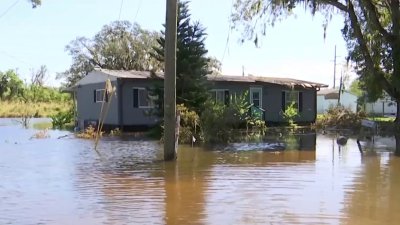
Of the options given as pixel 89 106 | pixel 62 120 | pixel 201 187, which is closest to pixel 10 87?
pixel 62 120

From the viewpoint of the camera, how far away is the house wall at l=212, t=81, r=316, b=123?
36031 millimetres

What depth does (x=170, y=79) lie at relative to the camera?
16359mm

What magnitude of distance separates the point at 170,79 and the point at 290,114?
21444mm

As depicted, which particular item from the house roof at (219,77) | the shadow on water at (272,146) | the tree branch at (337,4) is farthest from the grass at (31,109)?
the shadow on water at (272,146)

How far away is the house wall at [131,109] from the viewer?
31938 millimetres

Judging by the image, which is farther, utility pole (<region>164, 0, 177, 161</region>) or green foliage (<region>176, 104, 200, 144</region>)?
green foliage (<region>176, 104, 200, 144</region>)

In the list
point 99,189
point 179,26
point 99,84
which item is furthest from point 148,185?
point 99,84

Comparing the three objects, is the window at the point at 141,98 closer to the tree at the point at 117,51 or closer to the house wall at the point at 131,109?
the house wall at the point at 131,109

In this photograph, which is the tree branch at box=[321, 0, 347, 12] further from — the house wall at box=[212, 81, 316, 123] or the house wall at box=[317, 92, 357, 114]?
the house wall at box=[317, 92, 357, 114]

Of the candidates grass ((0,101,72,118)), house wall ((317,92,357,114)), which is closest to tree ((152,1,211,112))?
grass ((0,101,72,118))

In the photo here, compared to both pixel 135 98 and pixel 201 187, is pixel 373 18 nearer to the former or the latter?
pixel 135 98

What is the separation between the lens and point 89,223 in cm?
859

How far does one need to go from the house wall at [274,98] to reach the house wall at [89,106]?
265 inches

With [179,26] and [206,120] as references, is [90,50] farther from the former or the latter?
[206,120]
